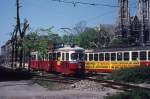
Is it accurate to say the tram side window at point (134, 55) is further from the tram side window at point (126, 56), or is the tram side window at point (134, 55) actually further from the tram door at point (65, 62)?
the tram door at point (65, 62)

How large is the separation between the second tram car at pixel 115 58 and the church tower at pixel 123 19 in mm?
75905

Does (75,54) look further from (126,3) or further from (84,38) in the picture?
(126,3)

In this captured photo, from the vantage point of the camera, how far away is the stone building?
114062 mm

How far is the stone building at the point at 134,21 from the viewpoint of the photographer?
374 feet

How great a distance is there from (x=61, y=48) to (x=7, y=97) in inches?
665

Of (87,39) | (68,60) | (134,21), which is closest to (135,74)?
(68,60)

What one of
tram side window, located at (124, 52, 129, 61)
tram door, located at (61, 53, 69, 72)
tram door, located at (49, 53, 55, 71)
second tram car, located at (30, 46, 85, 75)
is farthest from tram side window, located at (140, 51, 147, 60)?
tram door, located at (49, 53, 55, 71)

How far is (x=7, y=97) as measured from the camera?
1855 cm

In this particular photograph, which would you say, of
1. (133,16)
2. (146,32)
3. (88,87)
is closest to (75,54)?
(88,87)

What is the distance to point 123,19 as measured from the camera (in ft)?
389

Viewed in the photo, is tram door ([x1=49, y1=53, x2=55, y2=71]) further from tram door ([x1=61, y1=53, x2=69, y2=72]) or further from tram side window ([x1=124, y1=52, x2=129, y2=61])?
tram side window ([x1=124, y1=52, x2=129, y2=61])

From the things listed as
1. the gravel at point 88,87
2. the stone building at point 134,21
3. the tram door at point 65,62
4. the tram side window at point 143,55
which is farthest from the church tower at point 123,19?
the gravel at point 88,87

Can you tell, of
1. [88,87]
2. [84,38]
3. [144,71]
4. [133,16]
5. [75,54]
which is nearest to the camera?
[88,87]

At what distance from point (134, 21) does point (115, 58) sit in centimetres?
8738
